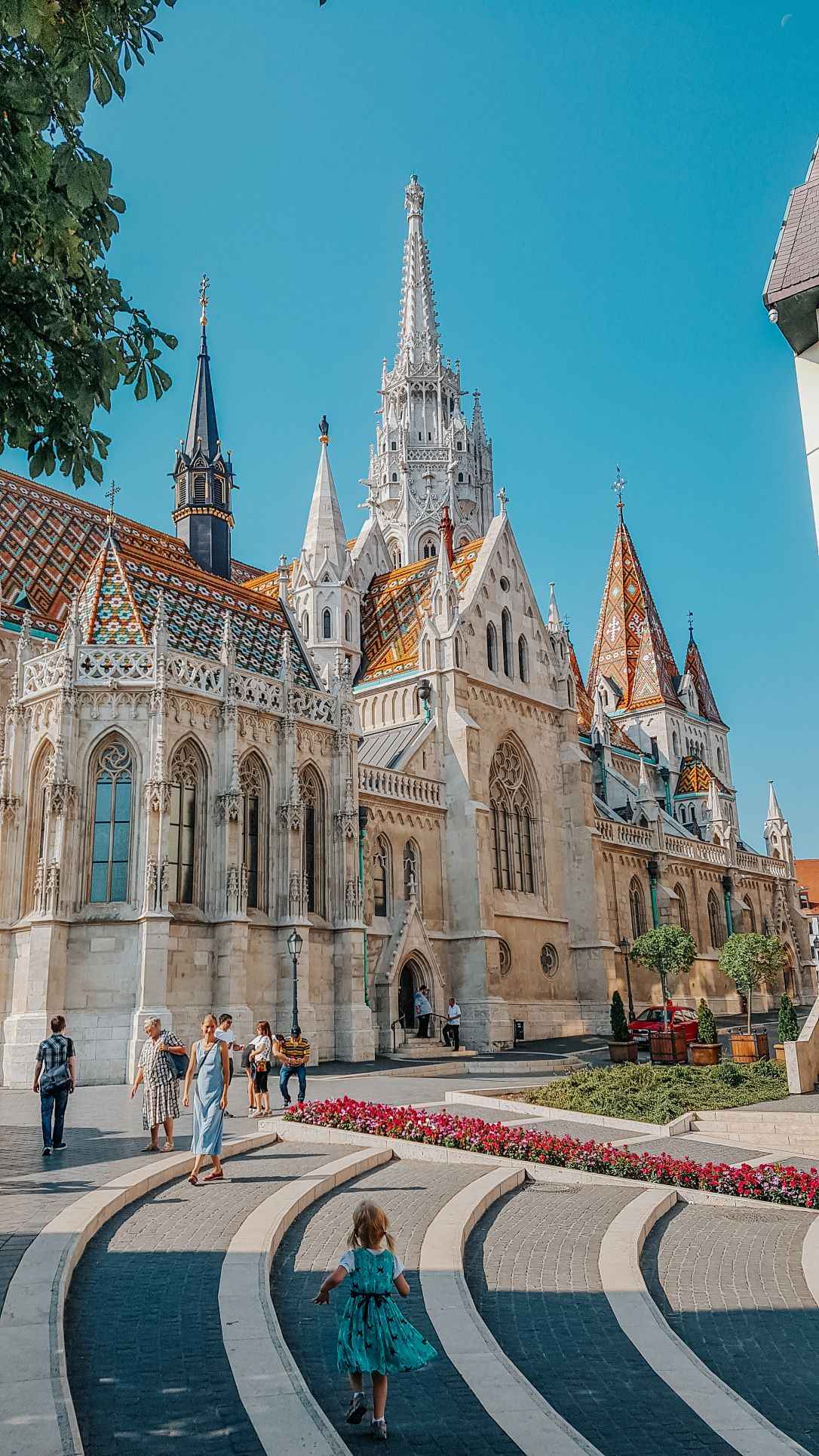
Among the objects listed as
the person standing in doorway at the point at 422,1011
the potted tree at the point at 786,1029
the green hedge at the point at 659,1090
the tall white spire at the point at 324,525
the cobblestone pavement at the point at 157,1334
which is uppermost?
the tall white spire at the point at 324,525

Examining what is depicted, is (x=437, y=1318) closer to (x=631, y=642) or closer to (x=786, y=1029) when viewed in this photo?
(x=786, y=1029)

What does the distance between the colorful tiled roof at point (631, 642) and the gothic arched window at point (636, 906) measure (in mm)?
28743

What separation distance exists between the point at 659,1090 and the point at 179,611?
16514 mm

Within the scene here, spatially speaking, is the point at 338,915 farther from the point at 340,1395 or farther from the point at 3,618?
the point at 340,1395

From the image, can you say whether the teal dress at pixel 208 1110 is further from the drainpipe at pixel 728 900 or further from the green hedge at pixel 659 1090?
the drainpipe at pixel 728 900

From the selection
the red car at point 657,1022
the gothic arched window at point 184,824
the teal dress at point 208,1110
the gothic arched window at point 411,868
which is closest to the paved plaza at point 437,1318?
the teal dress at point 208,1110

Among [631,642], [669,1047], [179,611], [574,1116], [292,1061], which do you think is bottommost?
[574,1116]

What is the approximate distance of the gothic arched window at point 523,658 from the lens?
3819 centimetres

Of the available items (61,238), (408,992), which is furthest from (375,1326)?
(408,992)

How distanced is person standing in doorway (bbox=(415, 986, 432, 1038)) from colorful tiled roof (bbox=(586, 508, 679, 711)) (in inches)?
1726

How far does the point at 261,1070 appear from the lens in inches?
626

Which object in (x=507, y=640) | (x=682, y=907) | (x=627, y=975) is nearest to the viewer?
(x=507, y=640)

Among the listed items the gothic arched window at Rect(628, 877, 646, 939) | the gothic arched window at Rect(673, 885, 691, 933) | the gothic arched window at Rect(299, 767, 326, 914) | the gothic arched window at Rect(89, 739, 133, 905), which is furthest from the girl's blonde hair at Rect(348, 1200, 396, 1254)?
the gothic arched window at Rect(673, 885, 691, 933)

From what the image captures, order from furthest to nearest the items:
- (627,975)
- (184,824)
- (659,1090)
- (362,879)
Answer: (627,975) < (362,879) < (184,824) < (659,1090)
